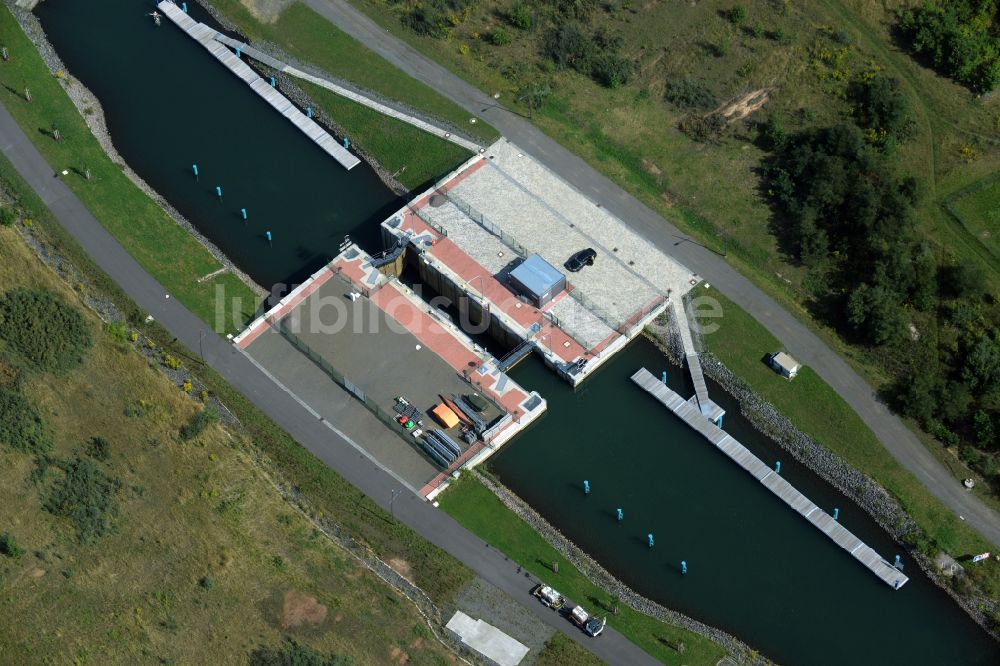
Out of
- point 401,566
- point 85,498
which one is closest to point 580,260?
point 401,566

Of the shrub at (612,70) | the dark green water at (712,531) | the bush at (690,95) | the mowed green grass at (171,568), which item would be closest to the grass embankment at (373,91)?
the shrub at (612,70)

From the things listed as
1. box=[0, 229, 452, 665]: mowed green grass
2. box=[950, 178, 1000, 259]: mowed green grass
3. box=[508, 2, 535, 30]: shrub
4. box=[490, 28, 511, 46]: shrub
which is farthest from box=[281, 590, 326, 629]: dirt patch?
box=[950, 178, 1000, 259]: mowed green grass

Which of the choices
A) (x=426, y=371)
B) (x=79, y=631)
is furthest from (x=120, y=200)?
(x=79, y=631)

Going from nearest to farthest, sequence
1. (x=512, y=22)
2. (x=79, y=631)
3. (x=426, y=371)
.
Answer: (x=79, y=631), (x=426, y=371), (x=512, y=22)

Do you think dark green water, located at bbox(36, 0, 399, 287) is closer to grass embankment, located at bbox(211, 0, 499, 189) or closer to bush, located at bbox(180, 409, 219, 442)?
grass embankment, located at bbox(211, 0, 499, 189)

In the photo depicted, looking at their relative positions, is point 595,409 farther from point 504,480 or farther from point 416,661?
point 416,661

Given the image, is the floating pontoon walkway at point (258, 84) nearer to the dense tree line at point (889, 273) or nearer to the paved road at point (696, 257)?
the paved road at point (696, 257)
